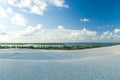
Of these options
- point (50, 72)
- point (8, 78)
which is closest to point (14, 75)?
point (8, 78)

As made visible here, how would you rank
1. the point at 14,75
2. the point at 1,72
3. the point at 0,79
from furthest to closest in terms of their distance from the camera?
the point at 1,72
the point at 14,75
the point at 0,79

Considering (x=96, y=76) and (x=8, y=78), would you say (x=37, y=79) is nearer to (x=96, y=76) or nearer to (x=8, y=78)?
(x=8, y=78)

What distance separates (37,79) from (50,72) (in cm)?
80

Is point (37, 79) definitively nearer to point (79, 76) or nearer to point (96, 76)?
point (79, 76)

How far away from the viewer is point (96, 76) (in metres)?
4.98

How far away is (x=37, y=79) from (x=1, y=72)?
132 centimetres

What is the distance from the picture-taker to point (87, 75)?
509cm

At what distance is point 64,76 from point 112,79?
1.36 meters

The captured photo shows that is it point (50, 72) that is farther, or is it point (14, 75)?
point (50, 72)

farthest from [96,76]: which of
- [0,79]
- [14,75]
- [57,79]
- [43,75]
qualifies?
[0,79]

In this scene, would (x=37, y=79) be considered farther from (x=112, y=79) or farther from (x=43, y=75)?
(x=112, y=79)

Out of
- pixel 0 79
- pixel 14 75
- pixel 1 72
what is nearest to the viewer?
pixel 0 79

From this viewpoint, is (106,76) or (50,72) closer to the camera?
(106,76)

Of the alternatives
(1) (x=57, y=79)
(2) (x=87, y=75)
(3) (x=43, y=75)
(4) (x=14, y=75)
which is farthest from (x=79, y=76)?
(4) (x=14, y=75)
